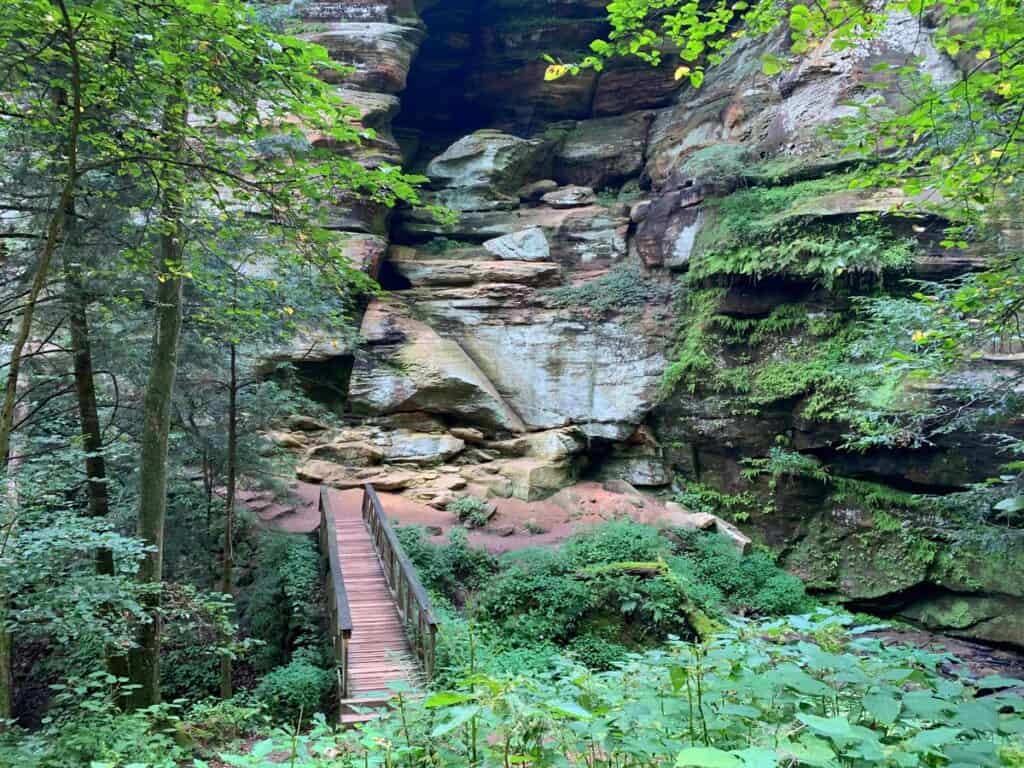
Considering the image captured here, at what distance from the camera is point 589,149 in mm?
22297

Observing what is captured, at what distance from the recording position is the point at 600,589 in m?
9.80

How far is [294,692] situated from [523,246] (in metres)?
14.4

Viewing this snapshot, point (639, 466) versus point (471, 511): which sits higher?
point (639, 466)

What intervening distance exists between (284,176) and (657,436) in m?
13.8

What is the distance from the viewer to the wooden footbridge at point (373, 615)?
673cm

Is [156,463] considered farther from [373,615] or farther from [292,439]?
[292,439]

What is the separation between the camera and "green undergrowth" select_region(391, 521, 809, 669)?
30.3 feet

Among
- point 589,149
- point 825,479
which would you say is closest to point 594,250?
point 589,149

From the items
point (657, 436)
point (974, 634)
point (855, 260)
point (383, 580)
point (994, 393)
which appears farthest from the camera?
point (657, 436)

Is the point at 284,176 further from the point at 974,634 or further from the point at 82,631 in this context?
the point at 974,634

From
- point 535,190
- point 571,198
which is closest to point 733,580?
point 571,198

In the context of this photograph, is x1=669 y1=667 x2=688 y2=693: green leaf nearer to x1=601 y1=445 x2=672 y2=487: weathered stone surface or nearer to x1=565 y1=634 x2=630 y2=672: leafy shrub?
x1=565 y1=634 x2=630 y2=672: leafy shrub

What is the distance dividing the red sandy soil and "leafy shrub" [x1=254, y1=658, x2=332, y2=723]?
184 inches

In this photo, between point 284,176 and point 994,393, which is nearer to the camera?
point 284,176
